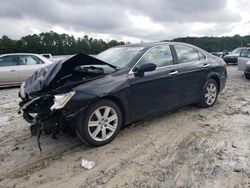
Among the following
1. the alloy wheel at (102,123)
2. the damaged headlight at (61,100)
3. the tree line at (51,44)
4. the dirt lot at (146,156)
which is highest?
the tree line at (51,44)

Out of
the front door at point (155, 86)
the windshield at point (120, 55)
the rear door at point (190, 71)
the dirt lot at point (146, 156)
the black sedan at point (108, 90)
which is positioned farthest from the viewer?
the rear door at point (190, 71)

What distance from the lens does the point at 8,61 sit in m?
10.7

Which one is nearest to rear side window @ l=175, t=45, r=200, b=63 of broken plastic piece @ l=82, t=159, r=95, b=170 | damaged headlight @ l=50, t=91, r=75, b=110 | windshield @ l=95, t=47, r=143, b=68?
windshield @ l=95, t=47, r=143, b=68

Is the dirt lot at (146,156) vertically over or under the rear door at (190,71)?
under

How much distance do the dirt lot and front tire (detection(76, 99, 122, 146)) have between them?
150 millimetres

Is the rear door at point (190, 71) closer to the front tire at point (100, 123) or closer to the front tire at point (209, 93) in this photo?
the front tire at point (209, 93)

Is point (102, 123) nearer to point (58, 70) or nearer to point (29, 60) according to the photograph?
point (58, 70)

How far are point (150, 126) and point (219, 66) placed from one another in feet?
8.55

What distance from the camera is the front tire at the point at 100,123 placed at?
12.7 ft

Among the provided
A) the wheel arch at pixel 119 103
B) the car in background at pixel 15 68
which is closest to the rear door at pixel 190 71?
the wheel arch at pixel 119 103

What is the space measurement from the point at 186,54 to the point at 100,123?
267cm

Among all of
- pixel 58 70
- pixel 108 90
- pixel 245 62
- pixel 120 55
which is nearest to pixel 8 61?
pixel 120 55

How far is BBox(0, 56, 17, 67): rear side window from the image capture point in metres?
10.6

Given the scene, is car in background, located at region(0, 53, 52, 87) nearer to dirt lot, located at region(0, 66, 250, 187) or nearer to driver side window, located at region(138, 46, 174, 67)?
dirt lot, located at region(0, 66, 250, 187)
